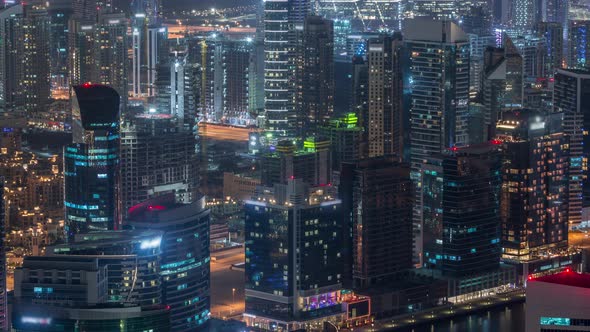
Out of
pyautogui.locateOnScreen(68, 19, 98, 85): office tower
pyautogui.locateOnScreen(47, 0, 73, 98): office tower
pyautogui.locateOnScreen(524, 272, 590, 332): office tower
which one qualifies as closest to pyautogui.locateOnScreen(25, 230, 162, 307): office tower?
pyautogui.locateOnScreen(524, 272, 590, 332): office tower

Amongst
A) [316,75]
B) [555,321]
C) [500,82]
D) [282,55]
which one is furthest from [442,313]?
[555,321]

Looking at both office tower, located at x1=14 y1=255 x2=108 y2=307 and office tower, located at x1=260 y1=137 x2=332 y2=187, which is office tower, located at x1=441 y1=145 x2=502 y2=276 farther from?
office tower, located at x1=14 y1=255 x2=108 y2=307

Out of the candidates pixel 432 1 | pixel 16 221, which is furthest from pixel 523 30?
pixel 16 221

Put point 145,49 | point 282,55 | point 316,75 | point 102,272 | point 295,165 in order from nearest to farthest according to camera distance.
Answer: point 102,272
point 295,165
point 316,75
point 282,55
point 145,49

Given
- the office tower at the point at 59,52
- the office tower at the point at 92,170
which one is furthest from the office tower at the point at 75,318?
the office tower at the point at 59,52

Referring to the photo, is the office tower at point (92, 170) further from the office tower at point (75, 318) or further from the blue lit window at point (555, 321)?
the blue lit window at point (555, 321)

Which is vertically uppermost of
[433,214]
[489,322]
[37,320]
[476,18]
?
[476,18]

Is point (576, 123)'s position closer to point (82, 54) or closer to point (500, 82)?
point (500, 82)

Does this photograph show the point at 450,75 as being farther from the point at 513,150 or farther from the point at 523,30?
the point at 523,30
